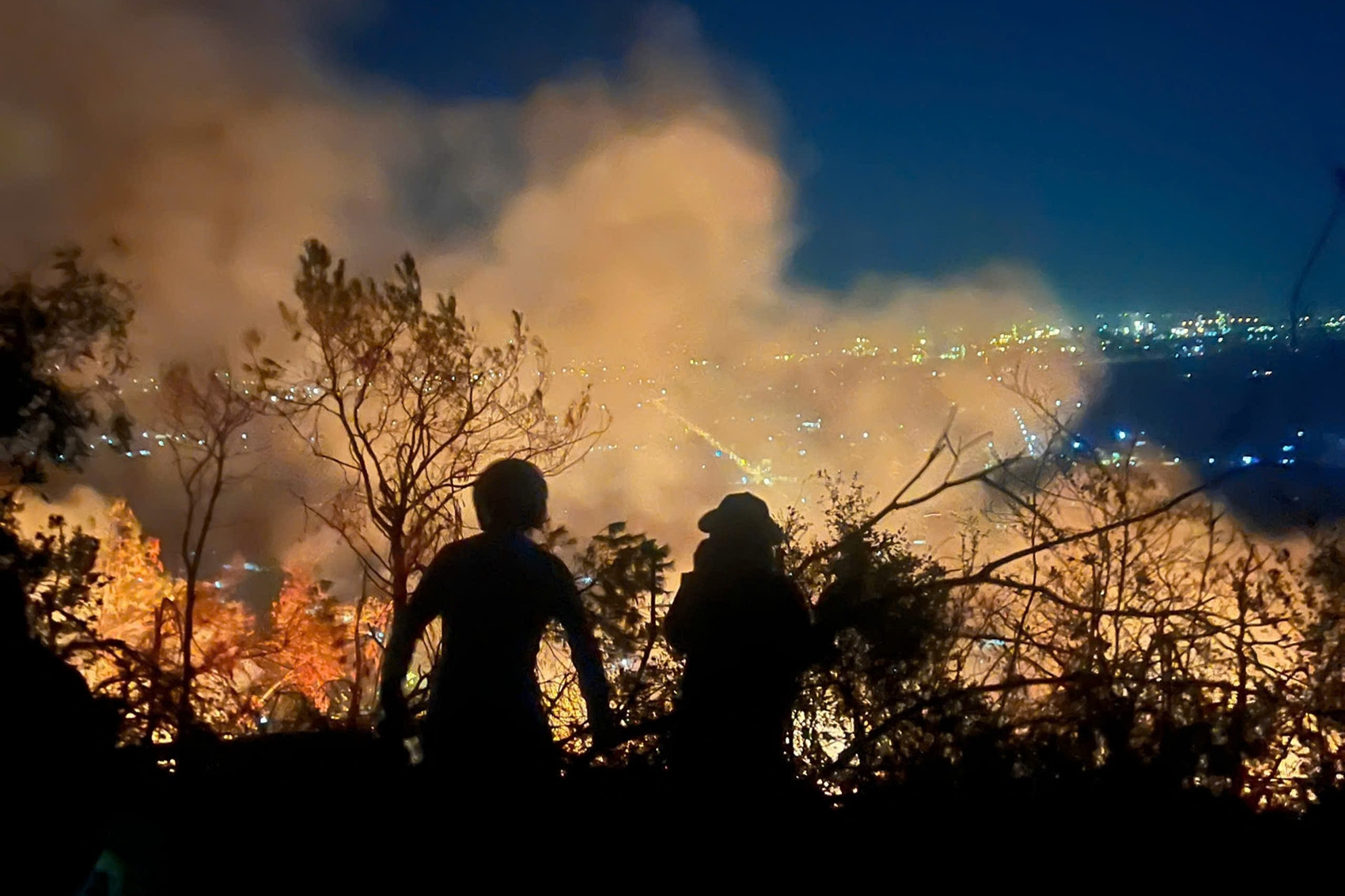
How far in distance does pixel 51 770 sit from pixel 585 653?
1.83 metres

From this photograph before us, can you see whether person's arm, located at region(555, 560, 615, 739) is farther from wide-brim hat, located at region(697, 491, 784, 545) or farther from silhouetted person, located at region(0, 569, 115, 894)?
silhouetted person, located at region(0, 569, 115, 894)

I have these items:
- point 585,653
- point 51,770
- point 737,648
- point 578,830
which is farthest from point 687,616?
point 51,770

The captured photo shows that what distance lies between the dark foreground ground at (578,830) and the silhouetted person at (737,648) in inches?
7.9

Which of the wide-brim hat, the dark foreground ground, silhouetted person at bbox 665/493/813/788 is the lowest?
the dark foreground ground

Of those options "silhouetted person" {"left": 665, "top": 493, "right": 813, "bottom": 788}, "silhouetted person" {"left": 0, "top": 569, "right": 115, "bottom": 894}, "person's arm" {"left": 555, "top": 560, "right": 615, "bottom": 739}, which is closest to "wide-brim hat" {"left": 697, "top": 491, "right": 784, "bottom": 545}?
"silhouetted person" {"left": 665, "top": 493, "right": 813, "bottom": 788}

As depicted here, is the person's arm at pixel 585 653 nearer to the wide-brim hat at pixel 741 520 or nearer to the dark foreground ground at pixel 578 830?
the dark foreground ground at pixel 578 830

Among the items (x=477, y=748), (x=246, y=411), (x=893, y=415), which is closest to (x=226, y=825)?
(x=477, y=748)

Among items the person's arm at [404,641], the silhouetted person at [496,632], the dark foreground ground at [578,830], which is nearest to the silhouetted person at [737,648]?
the dark foreground ground at [578,830]

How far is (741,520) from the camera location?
9.73ft

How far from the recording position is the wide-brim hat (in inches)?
116

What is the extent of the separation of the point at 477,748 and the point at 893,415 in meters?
19.9

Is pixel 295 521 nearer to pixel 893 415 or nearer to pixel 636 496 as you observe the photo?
pixel 636 496

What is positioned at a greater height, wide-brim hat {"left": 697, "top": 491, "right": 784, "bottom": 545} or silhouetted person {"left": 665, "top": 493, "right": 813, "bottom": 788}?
wide-brim hat {"left": 697, "top": 491, "right": 784, "bottom": 545}

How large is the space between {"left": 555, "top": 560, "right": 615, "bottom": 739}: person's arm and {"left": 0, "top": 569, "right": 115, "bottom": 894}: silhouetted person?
1.66 metres
